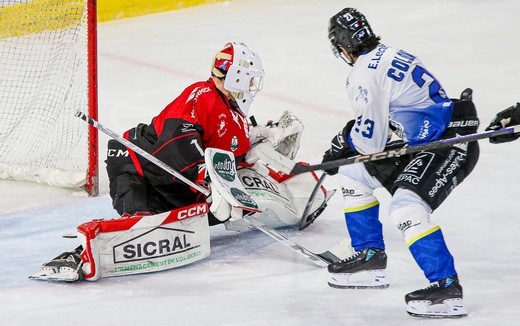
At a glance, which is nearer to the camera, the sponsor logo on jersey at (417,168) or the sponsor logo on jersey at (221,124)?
the sponsor logo on jersey at (417,168)

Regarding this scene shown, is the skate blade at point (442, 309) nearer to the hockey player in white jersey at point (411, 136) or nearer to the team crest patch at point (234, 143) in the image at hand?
the hockey player in white jersey at point (411, 136)

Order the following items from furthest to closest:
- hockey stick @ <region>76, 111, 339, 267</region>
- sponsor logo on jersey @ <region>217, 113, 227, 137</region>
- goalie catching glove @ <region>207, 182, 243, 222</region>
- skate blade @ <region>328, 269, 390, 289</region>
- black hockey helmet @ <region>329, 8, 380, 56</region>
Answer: sponsor logo on jersey @ <region>217, 113, 227, 137</region> → hockey stick @ <region>76, 111, 339, 267</region> → goalie catching glove @ <region>207, 182, 243, 222</region> → skate blade @ <region>328, 269, 390, 289</region> → black hockey helmet @ <region>329, 8, 380, 56</region>

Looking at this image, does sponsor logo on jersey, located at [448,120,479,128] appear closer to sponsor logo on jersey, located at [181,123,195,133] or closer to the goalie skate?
sponsor logo on jersey, located at [181,123,195,133]

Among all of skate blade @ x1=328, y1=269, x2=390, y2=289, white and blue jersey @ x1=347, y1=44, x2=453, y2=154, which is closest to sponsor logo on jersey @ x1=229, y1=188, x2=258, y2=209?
skate blade @ x1=328, y1=269, x2=390, y2=289

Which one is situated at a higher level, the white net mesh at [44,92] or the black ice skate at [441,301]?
the white net mesh at [44,92]

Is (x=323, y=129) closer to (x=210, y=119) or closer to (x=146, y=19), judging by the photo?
(x=210, y=119)

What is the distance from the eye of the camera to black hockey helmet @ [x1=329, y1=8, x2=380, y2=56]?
11.5 feet

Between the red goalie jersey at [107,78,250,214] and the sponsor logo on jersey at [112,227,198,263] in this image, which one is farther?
the red goalie jersey at [107,78,250,214]

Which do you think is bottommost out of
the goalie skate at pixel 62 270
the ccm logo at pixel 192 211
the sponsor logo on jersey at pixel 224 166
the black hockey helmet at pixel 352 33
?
the goalie skate at pixel 62 270

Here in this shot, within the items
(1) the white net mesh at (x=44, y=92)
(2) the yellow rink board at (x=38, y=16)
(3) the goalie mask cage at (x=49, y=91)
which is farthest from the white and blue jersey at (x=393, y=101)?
(2) the yellow rink board at (x=38, y=16)

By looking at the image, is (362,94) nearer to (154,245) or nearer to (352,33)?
(352,33)

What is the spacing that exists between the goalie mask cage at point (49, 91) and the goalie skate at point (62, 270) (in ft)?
3.46

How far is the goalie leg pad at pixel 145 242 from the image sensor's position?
12.3 feet

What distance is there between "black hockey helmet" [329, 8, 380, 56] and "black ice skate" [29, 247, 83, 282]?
3.78 ft
